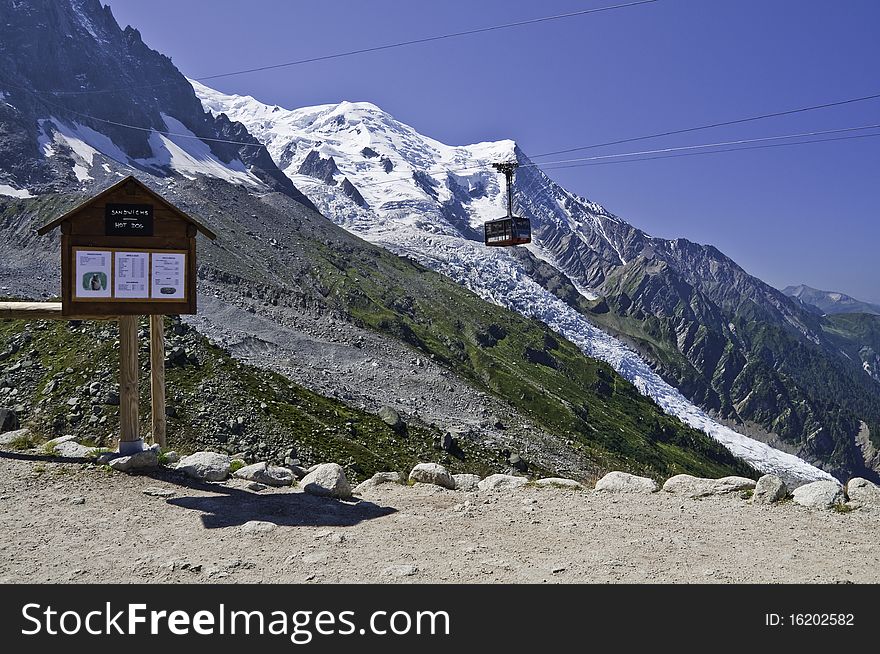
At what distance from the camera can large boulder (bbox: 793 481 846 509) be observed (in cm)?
1263

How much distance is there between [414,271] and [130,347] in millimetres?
176928

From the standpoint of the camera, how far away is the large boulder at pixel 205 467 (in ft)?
45.4

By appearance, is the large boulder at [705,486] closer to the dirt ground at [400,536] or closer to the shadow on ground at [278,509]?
the dirt ground at [400,536]

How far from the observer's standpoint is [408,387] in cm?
5619

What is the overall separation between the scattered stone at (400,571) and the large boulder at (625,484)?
6337 mm

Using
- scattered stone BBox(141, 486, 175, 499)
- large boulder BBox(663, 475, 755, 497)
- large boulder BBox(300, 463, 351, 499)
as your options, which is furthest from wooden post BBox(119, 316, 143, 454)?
large boulder BBox(663, 475, 755, 497)

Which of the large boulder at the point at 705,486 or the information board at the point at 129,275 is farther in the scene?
the large boulder at the point at 705,486

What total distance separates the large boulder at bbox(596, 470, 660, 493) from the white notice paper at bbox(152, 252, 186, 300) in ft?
32.5

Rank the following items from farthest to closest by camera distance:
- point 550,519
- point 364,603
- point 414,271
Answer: point 414,271 < point 550,519 < point 364,603

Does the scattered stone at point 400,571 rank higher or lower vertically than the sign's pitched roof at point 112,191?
lower

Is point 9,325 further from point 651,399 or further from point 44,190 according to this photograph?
point 651,399

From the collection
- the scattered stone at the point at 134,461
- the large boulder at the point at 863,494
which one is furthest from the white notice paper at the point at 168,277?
the large boulder at the point at 863,494

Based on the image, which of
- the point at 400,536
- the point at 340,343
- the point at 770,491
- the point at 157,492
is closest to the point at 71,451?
the point at 157,492

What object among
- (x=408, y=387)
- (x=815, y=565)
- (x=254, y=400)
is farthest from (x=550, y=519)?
(x=408, y=387)
